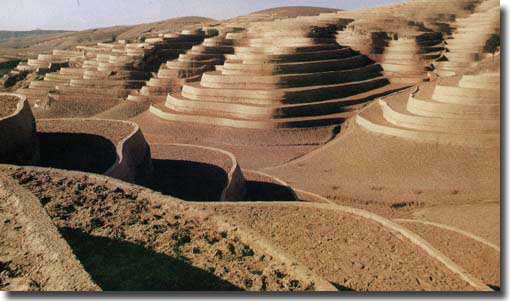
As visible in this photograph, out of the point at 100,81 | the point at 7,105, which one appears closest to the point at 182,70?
the point at 100,81

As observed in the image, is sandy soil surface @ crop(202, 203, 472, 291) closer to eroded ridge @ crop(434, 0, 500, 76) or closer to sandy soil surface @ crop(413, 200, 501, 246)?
sandy soil surface @ crop(413, 200, 501, 246)

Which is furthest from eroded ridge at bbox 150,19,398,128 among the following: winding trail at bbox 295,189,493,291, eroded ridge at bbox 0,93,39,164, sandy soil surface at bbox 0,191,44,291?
sandy soil surface at bbox 0,191,44,291

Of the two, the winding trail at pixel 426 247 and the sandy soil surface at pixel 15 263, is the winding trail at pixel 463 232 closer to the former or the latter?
the winding trail at pixel 426 247

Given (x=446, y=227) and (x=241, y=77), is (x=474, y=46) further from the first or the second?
(x=446, y=227)

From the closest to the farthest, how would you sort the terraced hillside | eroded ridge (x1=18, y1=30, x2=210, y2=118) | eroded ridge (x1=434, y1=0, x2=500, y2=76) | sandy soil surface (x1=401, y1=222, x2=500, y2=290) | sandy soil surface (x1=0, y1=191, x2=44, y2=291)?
1. sandy soil surface (x1=0, y1=191, x2=44, y2=291)
2. the terraced hillside
3. sandy soil surface (x1=401, y1=222, x2=500, y2=290)
4. eroded ridge (x1=434, y1=0, x2=500, y2=76)
5. eroded ridge (x1=18, y1=30, x2=210, y2=118)

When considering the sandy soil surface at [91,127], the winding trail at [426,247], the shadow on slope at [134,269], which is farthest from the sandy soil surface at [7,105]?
the winding trail at [426,247]

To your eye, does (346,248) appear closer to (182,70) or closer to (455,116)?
(455,116)
